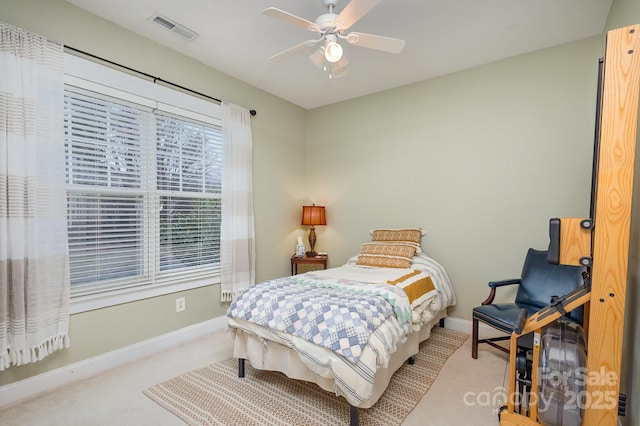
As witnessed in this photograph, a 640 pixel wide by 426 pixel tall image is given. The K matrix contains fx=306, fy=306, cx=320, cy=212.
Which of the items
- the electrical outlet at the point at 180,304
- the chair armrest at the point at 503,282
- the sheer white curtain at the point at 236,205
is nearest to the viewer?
the chair armrest at the point at 503,282

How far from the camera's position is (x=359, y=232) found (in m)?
3.94

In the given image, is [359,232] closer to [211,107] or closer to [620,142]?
[211,107]

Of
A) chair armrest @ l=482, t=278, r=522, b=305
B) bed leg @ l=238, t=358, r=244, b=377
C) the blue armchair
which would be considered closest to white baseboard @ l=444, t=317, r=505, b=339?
the blue armchair

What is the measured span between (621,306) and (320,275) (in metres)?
1.95

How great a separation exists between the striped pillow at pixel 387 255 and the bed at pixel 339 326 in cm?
23

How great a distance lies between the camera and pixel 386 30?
2.49 metres

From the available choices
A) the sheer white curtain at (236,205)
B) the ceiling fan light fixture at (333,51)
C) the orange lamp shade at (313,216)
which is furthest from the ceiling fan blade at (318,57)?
the orange lamp shade at (313,216)

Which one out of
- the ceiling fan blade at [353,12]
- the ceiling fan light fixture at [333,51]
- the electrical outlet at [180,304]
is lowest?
the electrical outlet at [180,304]

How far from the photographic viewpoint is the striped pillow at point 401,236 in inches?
131

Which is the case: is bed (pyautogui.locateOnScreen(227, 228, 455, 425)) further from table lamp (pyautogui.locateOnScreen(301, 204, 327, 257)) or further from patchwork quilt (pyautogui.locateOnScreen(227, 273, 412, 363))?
table lamp (pyautogui.locateOnScreen(301, 204, 327, 257))

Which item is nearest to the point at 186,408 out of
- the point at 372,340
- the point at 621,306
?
the point at 372,340

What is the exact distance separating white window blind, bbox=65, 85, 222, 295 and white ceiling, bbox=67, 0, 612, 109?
65 cm

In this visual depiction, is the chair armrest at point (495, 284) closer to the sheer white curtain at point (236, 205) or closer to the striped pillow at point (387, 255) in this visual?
the striped pillow at point (387, 255)

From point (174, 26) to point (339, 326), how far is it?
103 inches
